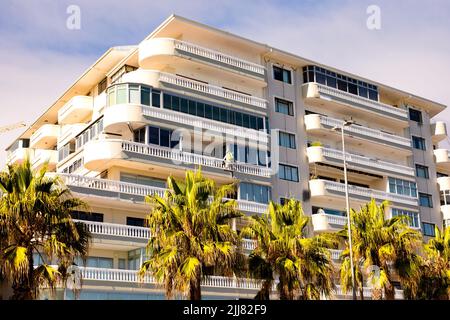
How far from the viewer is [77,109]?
60.1m

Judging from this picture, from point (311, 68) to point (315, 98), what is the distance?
286 cm

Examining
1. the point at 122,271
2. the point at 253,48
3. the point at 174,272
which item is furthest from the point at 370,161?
the point at 174,272

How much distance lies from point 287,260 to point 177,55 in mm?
21762

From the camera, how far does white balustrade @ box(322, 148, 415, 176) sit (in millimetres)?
59906

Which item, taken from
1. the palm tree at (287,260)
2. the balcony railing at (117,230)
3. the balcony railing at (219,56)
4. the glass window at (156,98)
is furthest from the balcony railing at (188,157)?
the palm tree at (287,260)

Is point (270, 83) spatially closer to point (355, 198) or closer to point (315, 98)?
point (315, 98)

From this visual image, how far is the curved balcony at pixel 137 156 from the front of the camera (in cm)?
4716

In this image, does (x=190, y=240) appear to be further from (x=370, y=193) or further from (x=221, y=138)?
(x=370, y=193)

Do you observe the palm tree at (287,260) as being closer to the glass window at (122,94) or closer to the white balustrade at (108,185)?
the white balustrade at (108,185)

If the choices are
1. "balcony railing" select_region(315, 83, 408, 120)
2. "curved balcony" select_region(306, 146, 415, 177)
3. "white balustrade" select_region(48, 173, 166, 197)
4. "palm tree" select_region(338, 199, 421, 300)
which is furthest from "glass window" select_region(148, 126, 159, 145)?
"balcony railing" select_region(315, 83, 408, 120)

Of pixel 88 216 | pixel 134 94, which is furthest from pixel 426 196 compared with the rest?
pixel 88 216
